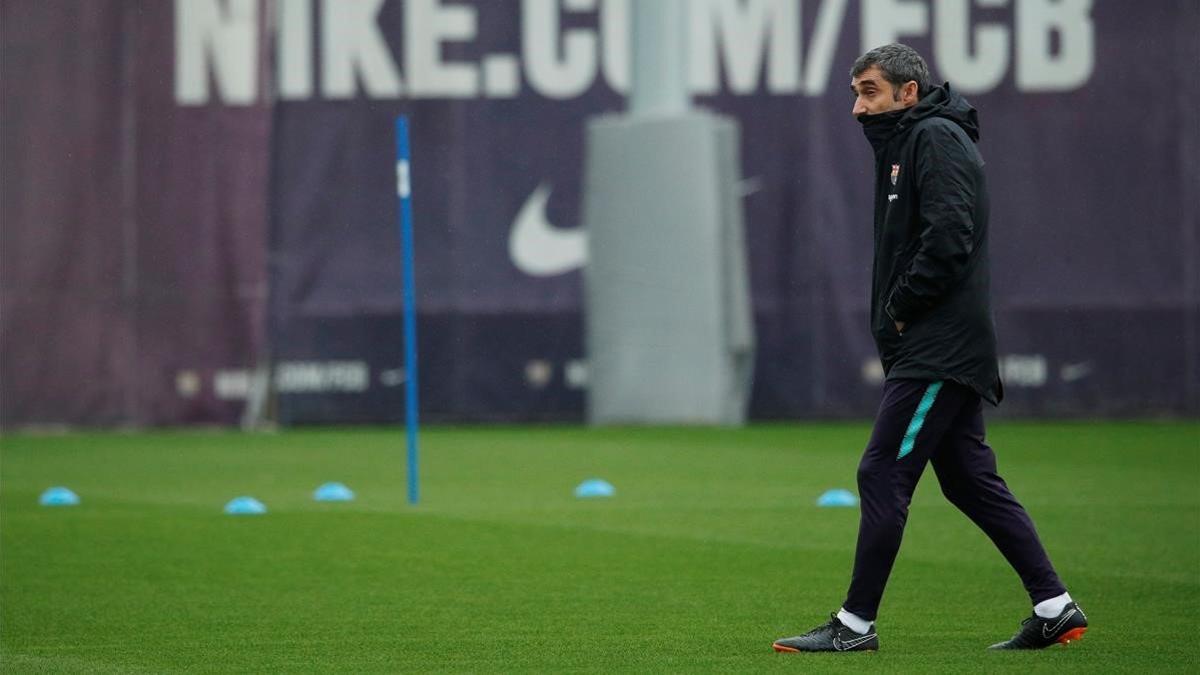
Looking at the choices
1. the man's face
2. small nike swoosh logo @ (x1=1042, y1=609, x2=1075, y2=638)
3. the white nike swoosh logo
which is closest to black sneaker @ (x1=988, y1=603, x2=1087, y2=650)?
small nike swoosh logo @ (x1=1042, y1=609, x2=1075, y2=638)

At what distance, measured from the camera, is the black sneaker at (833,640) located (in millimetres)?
5883

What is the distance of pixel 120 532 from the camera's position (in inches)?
397

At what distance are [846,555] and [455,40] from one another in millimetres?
11998

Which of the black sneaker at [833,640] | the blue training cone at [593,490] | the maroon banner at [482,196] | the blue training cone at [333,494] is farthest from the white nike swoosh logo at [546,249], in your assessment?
the black sneaker at [833,640]

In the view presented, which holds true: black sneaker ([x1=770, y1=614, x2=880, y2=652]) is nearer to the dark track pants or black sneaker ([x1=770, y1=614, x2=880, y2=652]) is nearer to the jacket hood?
the dark track pants

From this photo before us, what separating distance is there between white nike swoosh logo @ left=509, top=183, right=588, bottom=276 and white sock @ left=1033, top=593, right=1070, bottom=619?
45.5 ft

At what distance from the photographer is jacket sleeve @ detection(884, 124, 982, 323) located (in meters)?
5.75

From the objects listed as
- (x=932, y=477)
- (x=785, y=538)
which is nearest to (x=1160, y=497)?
(x=932, y=477)

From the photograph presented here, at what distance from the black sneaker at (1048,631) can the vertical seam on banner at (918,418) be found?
0.61 metres

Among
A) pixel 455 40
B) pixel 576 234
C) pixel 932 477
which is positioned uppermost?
pixel 455 40

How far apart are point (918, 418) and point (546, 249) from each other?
13.9 metres

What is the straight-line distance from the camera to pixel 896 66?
Answer: 19.3ft

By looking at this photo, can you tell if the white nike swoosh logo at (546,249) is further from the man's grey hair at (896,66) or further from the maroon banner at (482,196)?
the man's grey hair at (896,66)

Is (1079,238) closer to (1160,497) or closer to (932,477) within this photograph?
(932,477)
